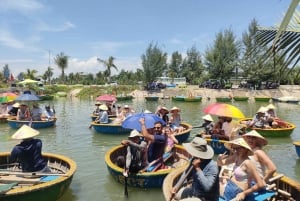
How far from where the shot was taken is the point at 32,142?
7.89m

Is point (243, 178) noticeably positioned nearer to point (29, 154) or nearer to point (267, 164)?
point (267, 164)

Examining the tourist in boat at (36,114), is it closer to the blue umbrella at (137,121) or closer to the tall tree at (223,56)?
the blue umbrella at (137,121)

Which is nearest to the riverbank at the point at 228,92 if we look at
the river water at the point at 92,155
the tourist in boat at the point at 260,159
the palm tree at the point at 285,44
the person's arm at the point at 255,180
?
the river water at the point at 92,155

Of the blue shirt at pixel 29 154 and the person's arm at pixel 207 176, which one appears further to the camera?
the blue shirt at pixel 29 154

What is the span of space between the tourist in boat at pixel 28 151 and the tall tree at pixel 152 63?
51.2 meters

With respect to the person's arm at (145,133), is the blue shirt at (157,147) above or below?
below

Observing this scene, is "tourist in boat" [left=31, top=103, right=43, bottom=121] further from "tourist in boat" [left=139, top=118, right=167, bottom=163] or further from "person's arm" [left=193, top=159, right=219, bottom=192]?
"person's arm" [left=193, top=159, right=219, bottom=192]

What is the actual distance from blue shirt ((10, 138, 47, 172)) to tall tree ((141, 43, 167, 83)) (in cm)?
5118

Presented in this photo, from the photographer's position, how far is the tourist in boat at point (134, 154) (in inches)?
323

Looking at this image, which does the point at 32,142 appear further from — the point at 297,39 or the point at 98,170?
the point at 297,39

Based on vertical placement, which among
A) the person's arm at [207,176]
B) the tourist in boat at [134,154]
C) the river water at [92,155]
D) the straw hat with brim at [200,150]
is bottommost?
the river water at [92,155]

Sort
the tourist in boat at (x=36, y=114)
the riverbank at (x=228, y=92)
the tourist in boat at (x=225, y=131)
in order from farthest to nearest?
the riverbank at (x=228, y=92), the tourist in boat at (x=36, y=114), the tourist in boat at (x=225, y=131)

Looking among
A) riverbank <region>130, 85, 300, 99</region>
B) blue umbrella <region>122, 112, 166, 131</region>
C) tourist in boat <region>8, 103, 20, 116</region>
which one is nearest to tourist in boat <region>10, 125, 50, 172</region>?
blue umbrella <region>122, 112, 166, 131</region>

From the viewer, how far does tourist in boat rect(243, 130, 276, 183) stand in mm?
5555
